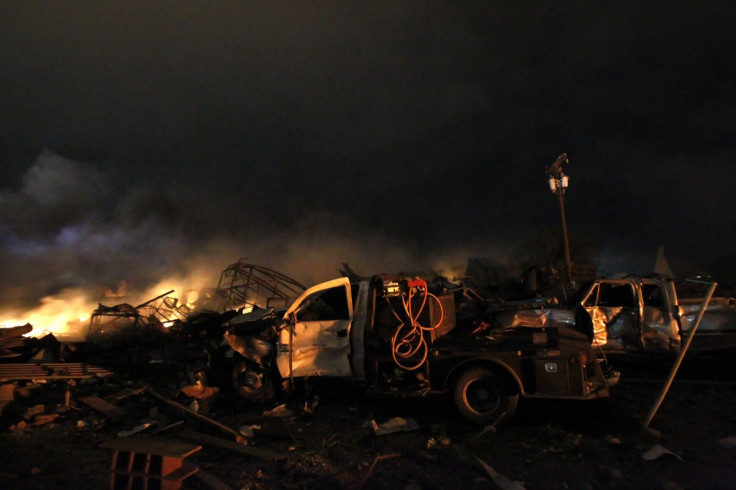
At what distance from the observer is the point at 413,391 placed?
18.7 feet

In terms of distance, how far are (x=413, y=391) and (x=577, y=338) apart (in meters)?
2.34

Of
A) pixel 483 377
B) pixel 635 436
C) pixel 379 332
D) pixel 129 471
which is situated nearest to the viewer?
pixel 129 471

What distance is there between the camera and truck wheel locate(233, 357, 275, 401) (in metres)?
6.88

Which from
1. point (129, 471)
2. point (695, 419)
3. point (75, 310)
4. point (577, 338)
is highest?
point (75, 310)

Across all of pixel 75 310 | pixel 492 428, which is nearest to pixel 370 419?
pixel 492 428

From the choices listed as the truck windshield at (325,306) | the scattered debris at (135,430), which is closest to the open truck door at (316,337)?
the truck windshield at (325,306)

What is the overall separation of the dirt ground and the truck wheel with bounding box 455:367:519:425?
Answer: 0.61 feet

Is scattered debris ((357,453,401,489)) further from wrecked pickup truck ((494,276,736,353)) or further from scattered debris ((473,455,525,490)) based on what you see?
wrecked pickup truck ((494,276,736,353))

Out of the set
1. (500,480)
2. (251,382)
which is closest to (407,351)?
(500,480)

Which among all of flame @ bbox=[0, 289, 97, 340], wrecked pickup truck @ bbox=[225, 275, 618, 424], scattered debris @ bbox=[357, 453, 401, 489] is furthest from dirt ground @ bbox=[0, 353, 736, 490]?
flame @ bbox=[0, 289, 97, 340]

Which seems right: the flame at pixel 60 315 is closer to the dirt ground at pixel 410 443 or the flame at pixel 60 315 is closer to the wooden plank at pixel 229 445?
the dirt ground at pixel 410 443

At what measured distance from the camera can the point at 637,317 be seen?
804cm

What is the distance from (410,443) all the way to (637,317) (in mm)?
5583

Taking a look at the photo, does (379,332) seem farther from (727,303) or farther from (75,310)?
(75,310)
